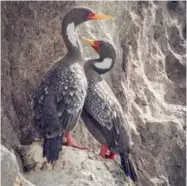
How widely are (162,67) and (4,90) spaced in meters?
3.12

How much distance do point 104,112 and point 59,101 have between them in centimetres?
59

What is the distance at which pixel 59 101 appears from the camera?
7293 millimetres

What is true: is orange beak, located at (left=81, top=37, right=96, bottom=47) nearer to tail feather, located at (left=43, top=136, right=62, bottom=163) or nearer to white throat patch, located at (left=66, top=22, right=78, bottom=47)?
white throat patch, located at (left=66, top=22, right=78, bottom=47)

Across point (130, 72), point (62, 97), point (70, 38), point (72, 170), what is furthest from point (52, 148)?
point (130, 72)

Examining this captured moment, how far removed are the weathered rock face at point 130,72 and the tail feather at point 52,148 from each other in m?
0.30

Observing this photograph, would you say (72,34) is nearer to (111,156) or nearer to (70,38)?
(70,38)

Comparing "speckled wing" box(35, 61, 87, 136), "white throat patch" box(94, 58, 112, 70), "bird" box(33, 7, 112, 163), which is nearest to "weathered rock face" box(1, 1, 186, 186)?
"bird" box(33, 7, 112, 163)

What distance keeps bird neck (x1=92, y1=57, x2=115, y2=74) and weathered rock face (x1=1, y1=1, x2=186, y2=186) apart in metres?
0.59

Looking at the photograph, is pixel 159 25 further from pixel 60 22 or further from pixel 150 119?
pixel 60 22

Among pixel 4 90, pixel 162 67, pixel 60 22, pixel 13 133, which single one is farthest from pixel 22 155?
pixel 162 67

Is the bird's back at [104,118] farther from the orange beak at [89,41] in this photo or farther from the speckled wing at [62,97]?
the orange beak at [89,41]

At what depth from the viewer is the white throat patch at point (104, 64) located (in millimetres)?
8070

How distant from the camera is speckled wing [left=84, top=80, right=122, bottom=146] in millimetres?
7617

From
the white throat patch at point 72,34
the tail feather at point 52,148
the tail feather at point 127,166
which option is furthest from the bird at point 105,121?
the tail feather at point 52,148
